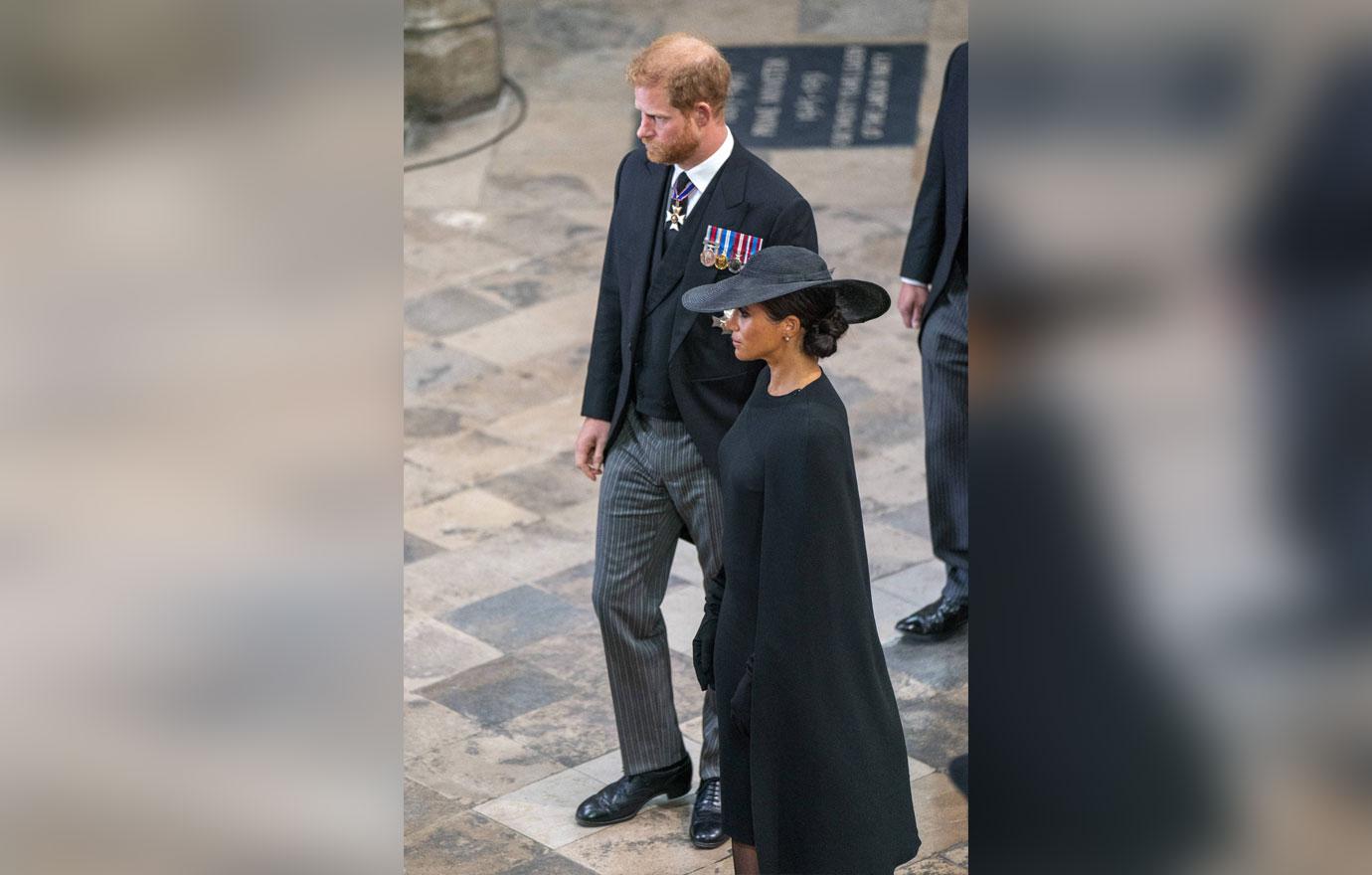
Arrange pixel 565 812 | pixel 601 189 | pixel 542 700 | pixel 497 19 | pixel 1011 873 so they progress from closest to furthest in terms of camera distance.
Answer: pixel 1011 873
pixel 565 812
pixel 542 700
pixel 601 189
pixel 497 19

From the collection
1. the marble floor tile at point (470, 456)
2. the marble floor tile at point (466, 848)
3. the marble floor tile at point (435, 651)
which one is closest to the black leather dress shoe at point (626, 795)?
the marble floor tile at point (466, 848)

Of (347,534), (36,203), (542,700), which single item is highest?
(36,203)

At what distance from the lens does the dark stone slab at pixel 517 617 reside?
5730mm

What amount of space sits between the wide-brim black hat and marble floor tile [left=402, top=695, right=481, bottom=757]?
1909 mm

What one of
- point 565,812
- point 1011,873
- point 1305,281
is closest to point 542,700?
point 565,812

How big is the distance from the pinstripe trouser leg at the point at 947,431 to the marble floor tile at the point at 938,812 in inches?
34.6

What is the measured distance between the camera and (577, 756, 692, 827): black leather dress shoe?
14.9 ft

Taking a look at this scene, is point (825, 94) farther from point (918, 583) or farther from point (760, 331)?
point (760, 331)

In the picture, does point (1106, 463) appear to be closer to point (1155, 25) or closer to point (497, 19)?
point (1155, 25)

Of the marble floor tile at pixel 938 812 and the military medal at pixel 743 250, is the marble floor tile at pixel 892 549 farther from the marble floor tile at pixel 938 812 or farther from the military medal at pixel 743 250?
the military medal at pixel 743 250

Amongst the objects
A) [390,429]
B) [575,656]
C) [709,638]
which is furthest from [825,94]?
[390,429]

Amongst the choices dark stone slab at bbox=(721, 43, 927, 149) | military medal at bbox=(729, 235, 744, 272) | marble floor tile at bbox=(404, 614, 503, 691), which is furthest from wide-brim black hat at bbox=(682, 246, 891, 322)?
dark stone slab at bbox=(721, 43, 927, 149)

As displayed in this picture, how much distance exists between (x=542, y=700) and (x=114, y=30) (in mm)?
4036

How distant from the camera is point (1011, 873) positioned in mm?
1623
